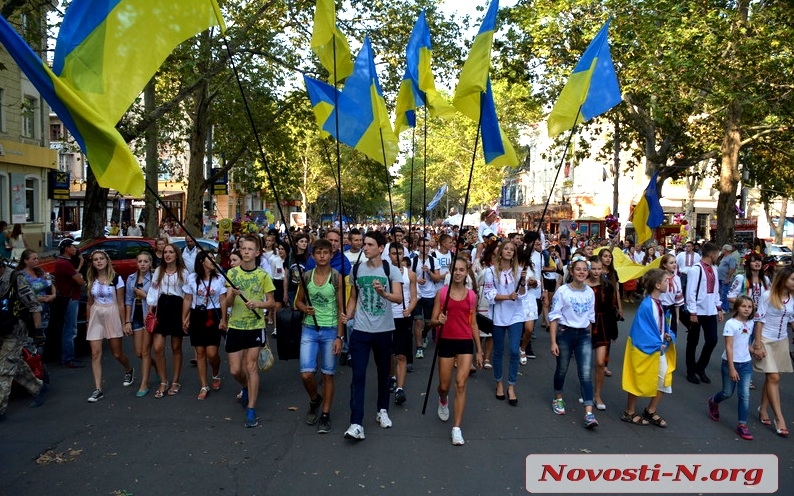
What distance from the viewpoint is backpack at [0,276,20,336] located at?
6.10 metres

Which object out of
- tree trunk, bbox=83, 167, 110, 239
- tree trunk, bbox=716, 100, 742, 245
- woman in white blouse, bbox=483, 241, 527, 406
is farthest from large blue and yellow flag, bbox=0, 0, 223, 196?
tree trunk, bbox=716, 100, 742, 245

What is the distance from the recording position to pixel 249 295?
20.9 ft

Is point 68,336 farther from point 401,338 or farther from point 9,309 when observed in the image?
point 401,338

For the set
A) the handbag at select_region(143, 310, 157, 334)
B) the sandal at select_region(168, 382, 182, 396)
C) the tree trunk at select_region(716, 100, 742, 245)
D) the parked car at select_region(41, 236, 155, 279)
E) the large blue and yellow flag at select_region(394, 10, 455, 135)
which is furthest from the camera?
the tree trunk at select_region(716, 100, 742, 245)

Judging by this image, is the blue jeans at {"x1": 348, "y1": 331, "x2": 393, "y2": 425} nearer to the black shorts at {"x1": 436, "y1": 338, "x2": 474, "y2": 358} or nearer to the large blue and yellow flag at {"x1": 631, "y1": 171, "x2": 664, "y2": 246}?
the black shorts at {"x1": 436, "y1": 338, "x2": 474, "y2": 358}

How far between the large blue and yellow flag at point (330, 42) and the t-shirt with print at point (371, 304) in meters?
1.98

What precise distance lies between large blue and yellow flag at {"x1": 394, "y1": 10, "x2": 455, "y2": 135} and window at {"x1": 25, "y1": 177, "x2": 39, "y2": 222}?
22263mm

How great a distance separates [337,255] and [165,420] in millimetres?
2580

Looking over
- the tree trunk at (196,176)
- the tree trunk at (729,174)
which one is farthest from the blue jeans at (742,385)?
the tree trunk at (196,176)

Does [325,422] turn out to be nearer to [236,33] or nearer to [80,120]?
[80,120]

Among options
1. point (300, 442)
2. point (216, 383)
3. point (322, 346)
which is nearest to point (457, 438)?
point (300, 442)

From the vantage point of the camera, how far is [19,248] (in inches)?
727

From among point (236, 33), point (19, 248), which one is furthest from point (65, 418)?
point (19, 248)

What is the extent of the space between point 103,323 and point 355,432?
Answer: 3259mm
